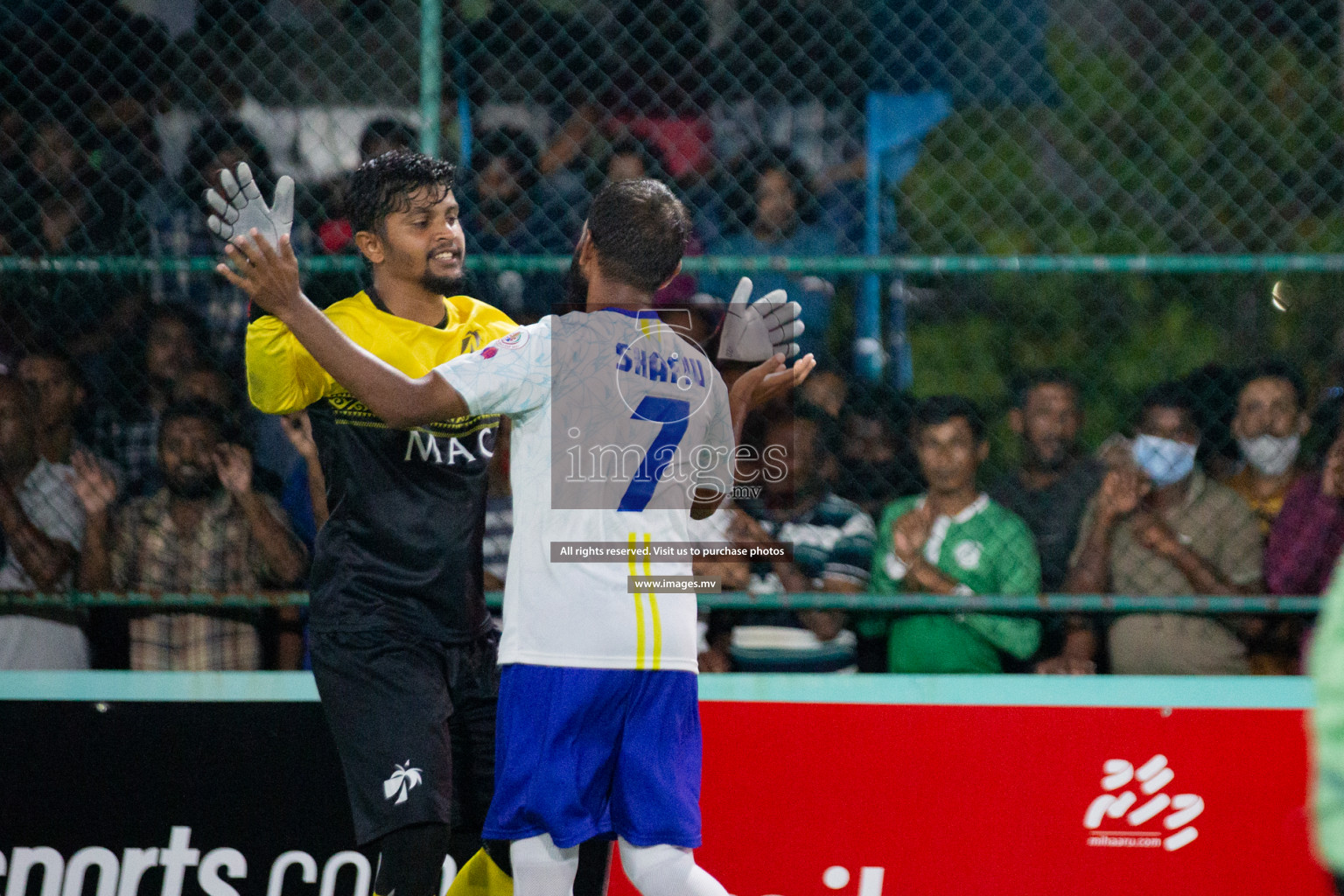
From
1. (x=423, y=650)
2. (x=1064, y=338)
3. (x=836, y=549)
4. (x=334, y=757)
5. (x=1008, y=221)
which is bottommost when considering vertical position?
(x=334, y=757)

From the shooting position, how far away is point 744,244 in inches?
175

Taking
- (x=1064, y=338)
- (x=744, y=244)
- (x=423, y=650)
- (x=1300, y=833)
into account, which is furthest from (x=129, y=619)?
(x=1064, y=338)

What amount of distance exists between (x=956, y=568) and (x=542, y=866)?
1648 millimetres

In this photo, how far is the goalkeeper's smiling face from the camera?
287cm

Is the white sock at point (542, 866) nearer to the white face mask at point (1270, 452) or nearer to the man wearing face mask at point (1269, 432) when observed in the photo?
the man wearing face mask at point (1269, 432)

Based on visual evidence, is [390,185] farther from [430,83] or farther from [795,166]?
[795,166]

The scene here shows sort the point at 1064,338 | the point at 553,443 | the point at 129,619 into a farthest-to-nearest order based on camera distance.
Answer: the point at 1064,338 → the point at 129,619 → the point at 553,443

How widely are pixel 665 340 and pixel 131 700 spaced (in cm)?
191

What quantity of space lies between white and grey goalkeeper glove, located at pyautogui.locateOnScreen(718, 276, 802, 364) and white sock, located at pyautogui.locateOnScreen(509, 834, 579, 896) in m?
1.12

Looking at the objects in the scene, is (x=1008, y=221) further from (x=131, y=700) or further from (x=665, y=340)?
(x=131, y=700)

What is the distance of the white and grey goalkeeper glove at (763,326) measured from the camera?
2836 mm

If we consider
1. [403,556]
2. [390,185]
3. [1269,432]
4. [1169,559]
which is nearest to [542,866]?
[403,556]

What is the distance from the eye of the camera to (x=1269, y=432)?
392 cm

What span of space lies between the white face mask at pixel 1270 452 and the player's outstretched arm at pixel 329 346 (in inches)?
102
